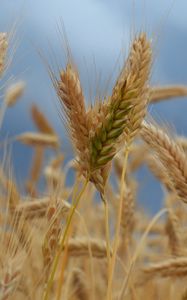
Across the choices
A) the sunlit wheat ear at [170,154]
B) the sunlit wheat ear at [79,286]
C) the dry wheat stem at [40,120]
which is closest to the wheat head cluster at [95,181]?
the sunlit wheat ear at [170,154]

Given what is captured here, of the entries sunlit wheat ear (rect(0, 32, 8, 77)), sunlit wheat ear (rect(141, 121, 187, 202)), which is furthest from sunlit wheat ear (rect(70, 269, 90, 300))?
sunlit wheat ear (rect(0, 32, 8, 77))

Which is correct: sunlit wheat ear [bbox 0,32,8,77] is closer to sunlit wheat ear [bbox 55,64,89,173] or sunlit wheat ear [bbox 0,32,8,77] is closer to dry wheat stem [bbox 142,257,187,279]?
sunlit wheat ear [bbox 55,64,89,173]

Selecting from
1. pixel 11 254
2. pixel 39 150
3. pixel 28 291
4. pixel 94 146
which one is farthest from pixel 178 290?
pixel 39 150

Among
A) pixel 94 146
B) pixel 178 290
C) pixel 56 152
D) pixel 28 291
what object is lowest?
pixel 178 290

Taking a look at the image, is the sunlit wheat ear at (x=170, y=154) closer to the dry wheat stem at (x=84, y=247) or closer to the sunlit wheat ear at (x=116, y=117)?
the sunlit wheat ear at (x=116, y=117)

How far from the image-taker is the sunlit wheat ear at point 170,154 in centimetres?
164

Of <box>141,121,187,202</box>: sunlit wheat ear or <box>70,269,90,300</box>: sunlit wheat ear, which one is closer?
<box>141,121,187,202</box>: sunlit wheat ear

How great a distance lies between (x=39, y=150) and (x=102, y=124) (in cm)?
346

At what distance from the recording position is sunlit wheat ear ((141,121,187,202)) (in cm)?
164

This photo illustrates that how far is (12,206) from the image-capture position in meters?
2.00

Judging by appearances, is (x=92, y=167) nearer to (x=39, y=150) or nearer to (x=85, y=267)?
(x=85, y=267)

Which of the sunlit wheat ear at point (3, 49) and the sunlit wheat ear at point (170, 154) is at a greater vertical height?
the sunlit wheat ear at point (3, 49)

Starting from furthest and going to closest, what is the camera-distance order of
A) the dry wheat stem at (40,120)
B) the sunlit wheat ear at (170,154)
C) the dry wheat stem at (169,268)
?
the dry wheat stem at (40,120), the dry wheat stem at (169,268), the sunlit wheat ear at (170,154)

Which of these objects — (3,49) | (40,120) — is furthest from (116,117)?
(40,120)
